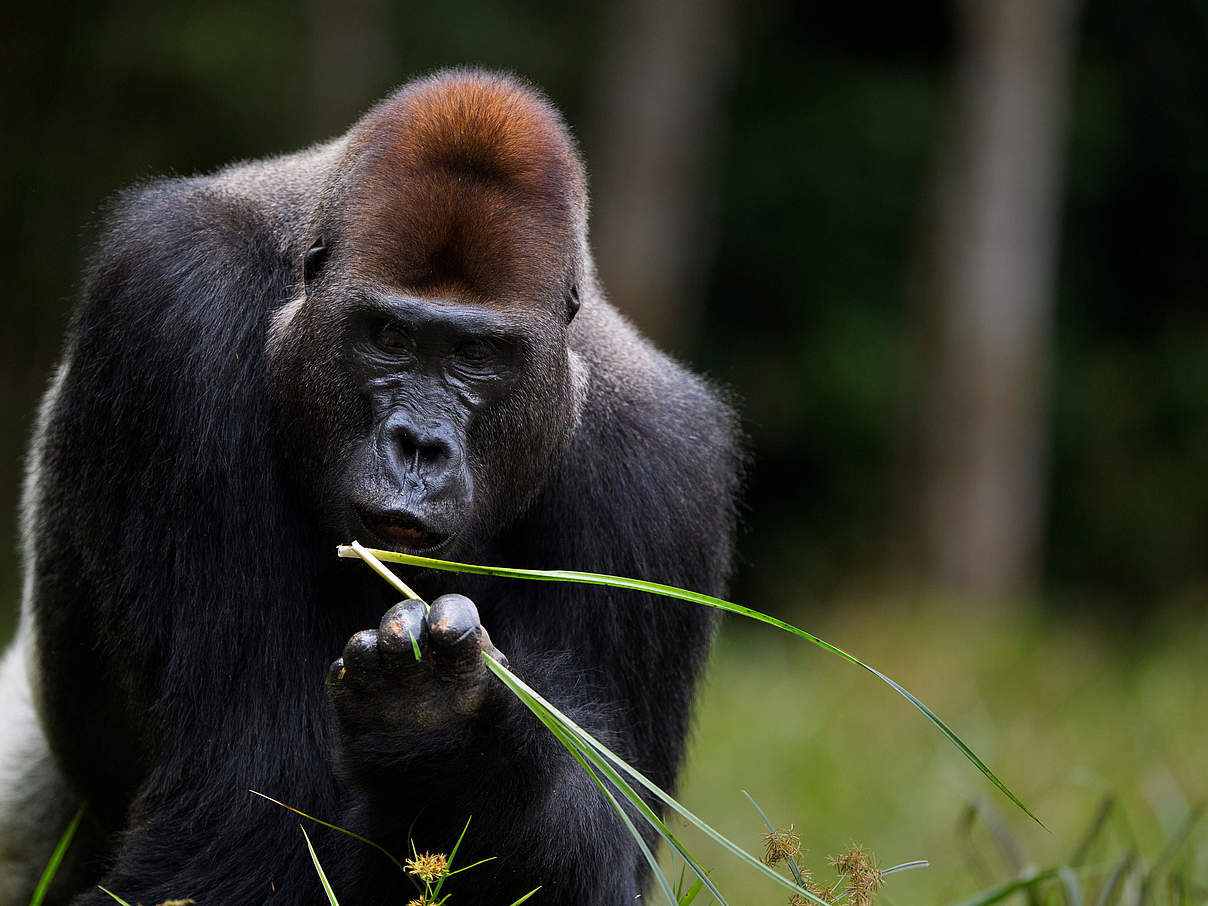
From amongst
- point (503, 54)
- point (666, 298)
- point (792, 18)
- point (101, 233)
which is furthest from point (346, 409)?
point (792, 18)

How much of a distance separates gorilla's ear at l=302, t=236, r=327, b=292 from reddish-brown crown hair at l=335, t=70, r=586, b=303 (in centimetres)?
11

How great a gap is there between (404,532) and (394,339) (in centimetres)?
53

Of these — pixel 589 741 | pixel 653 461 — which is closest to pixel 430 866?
pixel 589 741

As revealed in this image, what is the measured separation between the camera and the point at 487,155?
12.9 ft

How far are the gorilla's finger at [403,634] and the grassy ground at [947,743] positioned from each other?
78.3 inches

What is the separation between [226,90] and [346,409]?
1283 cm

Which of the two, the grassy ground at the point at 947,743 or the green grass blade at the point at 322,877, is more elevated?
the green grass blade at the point at 322,877

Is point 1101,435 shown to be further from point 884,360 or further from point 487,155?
point 487,155

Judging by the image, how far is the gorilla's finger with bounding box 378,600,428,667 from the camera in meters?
3.38

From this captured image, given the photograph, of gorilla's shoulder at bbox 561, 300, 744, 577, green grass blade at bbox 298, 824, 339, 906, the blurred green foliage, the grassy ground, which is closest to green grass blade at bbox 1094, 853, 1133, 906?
the grassy ground

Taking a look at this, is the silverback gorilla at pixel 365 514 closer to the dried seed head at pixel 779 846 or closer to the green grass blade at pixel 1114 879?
the dried seed head at pixel 779 846

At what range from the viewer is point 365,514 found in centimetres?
357

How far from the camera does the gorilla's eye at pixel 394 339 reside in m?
3.79

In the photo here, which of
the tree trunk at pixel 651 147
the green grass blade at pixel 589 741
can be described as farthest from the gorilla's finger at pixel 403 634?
the tree trunk at pixel 651 147
